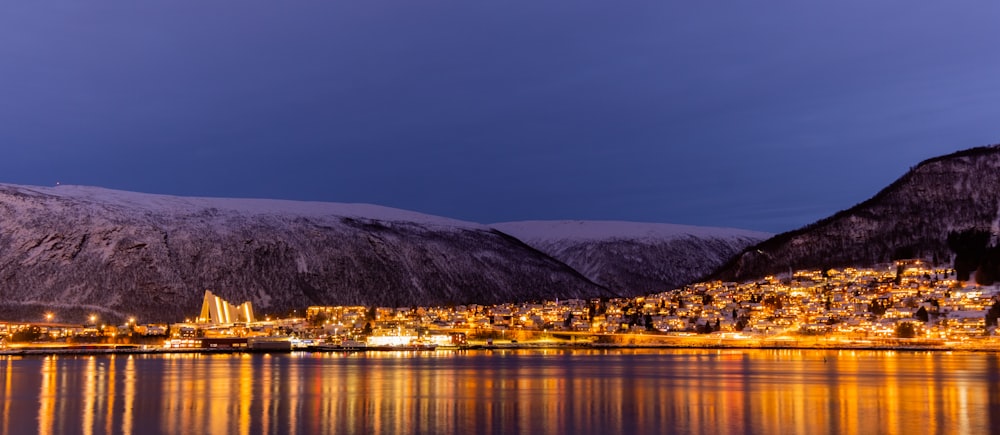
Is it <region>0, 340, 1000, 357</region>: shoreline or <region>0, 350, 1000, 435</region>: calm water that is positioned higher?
<region>0, 350, 1000, 435</region>: calm water

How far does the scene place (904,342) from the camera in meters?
162

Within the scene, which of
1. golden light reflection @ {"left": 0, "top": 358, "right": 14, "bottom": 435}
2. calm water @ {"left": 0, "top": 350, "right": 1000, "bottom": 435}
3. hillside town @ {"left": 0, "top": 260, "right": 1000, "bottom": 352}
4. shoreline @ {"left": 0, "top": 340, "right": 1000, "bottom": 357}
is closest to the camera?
golden light reflection @ {"left": 0, "top": 358, "right": 14, "bottom": 435}

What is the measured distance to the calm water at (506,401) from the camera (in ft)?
159

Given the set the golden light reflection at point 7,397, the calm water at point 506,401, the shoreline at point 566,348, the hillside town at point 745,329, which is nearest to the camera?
the golden light reflection at point 7,397

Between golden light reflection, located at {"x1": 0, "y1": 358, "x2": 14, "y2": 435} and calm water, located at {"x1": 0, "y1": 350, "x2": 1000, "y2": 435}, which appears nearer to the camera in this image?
golden light reflection, located at {"x1": 0, "y1": 358, "x2": 14, "y2": 435}

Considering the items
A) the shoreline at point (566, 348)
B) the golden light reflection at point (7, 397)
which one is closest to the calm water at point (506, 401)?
the golden light reflection at point (7, 397)

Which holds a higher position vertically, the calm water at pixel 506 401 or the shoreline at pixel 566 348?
the calm water at pixel 506 401

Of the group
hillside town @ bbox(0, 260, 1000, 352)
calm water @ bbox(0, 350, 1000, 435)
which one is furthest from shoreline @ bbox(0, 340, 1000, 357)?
calm water @ bbox(0, 350, 1000, 435)

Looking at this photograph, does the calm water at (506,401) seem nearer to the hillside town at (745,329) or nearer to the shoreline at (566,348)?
the shoreline at (566,348)

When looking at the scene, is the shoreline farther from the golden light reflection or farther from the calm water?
the calm water

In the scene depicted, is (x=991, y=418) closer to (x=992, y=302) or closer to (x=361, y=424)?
(x=361, y=424)

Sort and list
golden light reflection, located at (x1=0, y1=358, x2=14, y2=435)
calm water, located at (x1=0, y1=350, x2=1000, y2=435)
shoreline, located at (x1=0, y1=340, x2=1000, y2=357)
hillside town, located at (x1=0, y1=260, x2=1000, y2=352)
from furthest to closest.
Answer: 1. hillside town, located at (x1=0, y1=260, x2=1000, y2=352)
2. shoreline, located at (x1=0, y1=340, x2=1000, y2=357)
3. calm water, located at (x1=0, y1=350, x2=1000, y2=435)
4. golden light reflection, located at (x1=0, y1=358, x2=14, y2=435)

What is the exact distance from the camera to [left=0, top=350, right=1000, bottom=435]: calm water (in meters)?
48.4

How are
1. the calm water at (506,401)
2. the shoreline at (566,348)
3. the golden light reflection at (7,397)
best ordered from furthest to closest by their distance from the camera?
the shoreline at (566,348), the calm water at (506,401), the golden light reflection at (7,397)
